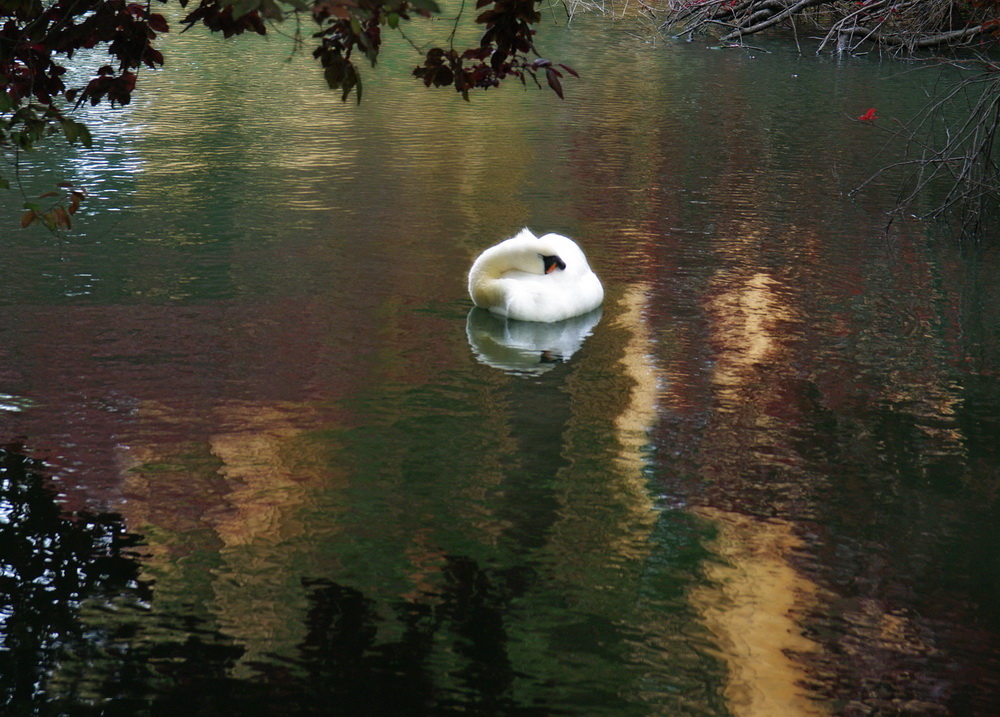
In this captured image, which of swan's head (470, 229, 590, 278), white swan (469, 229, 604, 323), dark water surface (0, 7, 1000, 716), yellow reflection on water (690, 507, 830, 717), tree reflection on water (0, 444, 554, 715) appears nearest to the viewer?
tree reflection on water (0, 444, 554, 715)

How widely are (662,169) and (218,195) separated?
12.7 feet

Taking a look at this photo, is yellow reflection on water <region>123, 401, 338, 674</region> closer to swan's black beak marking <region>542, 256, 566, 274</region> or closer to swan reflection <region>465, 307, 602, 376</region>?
swan reflection <region>465, 307, 602, 376</region>

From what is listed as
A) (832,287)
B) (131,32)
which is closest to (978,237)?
(832,287)

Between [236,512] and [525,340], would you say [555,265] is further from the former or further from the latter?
[236,512]

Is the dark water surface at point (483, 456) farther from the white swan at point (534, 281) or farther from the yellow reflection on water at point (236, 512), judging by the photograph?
the white swan at point (534, 281)

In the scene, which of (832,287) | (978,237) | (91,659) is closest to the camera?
(91,659)

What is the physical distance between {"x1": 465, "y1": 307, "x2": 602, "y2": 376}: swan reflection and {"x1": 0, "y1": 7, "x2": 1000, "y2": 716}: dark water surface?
31 millimetres

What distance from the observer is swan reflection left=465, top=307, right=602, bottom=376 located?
6312mm

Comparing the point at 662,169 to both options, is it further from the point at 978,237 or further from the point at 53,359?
the point at 53,359

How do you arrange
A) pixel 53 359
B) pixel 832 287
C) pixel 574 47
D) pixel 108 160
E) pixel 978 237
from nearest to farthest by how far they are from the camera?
pixel 53 359
pixel 832 287
pixel 978 237
pixel 108 160
pixel 574 47

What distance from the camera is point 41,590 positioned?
4.07 m

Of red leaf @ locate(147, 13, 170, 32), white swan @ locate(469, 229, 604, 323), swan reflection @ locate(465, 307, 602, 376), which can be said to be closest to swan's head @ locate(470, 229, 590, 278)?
white swan @ locate(469, 229, 604, 323)

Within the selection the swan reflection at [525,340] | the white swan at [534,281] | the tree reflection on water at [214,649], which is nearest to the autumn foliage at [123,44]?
the tree reflection on water at [214,649]

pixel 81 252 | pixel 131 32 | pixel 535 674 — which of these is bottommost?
pixel 535 674
